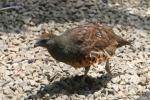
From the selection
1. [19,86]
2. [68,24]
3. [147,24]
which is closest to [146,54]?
[147,24]

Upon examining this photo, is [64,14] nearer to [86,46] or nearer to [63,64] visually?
[63,64]

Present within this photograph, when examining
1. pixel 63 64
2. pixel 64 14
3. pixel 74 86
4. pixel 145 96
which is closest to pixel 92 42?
pixel 74 86

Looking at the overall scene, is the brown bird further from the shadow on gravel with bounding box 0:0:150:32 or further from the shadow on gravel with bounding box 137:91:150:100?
the shadow on gravel with bounding box 0:0:150:32

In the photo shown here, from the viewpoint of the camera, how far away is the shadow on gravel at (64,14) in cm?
765

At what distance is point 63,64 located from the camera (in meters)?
6.72

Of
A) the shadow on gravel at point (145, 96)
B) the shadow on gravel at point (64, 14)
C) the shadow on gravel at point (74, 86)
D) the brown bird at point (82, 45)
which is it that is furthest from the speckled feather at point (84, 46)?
the shadow on gravel at point (64, 14)

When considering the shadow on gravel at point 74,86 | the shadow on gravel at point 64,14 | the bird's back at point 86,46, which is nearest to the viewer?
the bird's back at point 86,46

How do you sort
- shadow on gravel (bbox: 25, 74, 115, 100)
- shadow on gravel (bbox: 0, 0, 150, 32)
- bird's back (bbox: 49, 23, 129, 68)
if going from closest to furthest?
1. bird's back (bbox: 49, 23, 129, 68)
2. shadow on gravel (bbox: 25, 74, 115, 100)
3. shadow on gravel (bbox: 0, 0, 150, 32)

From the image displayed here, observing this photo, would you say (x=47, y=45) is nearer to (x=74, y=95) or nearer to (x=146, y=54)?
(x=74, y=95)

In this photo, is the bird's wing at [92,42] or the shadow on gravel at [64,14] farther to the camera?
the shadow on gravel at [64,14]

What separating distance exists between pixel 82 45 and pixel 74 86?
1.99ft

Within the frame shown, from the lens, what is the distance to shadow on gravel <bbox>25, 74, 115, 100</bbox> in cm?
618

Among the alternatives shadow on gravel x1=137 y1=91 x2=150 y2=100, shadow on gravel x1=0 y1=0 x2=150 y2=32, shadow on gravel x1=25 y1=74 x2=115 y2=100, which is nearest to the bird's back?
shadow on gravel x1=25 y1=74 x2=115 y2=100

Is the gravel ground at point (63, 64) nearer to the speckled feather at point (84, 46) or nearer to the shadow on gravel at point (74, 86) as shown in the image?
the shadow on gravel at point (74, 86)
